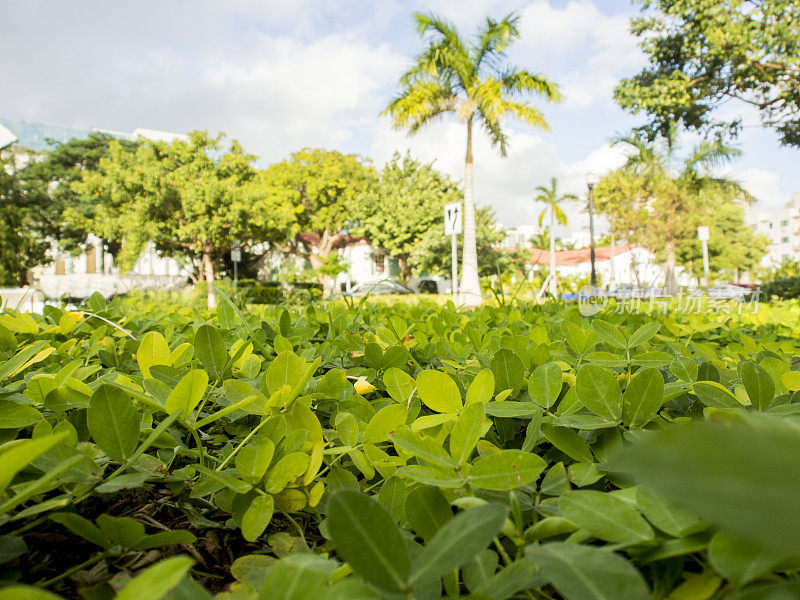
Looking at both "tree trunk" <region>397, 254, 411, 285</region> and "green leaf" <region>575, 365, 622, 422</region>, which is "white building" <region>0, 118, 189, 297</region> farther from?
"green leaf" <region>575, 365, 622, 422</region>

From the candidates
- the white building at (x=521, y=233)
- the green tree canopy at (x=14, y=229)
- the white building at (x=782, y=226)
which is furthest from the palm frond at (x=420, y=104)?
the white building at (x=782, y=226)

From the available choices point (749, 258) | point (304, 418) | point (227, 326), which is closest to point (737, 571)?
point (304, 418)

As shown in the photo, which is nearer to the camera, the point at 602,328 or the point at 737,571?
the point at 737,571

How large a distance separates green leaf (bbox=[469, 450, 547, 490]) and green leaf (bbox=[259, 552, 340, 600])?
104 mm

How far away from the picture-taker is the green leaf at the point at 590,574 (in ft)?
0.67

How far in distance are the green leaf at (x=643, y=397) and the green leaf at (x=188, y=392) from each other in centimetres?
31

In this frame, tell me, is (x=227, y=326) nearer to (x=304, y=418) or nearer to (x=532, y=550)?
(x=304, y=418)

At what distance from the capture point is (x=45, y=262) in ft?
83.5

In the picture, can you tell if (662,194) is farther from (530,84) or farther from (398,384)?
(398,384)

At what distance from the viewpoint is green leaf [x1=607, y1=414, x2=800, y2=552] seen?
14 cm

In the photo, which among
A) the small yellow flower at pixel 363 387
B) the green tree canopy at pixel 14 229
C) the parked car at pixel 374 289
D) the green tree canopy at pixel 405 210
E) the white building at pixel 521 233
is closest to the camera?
the small yellow flower at pixel 363 387

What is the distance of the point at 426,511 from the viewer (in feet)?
0.91

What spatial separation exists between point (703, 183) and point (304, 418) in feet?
77.8
